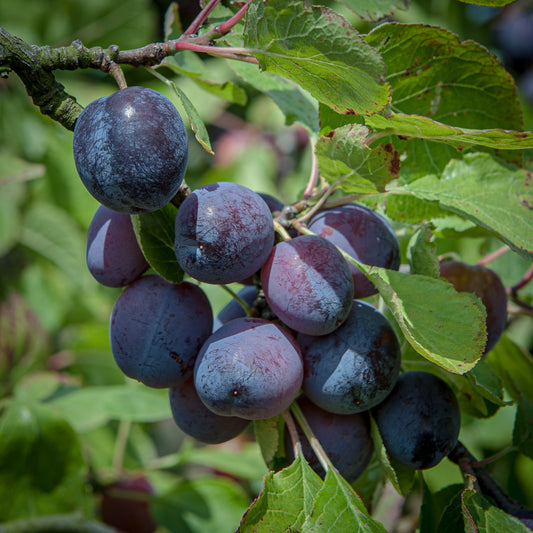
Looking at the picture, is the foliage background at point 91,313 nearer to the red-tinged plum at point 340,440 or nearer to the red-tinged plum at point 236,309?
the red-tinged plum at point 236,309

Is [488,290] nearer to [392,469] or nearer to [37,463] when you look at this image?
[392,469]

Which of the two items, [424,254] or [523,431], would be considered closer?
[424,254]

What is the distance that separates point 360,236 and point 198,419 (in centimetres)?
31

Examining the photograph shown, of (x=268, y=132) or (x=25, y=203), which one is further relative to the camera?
(x=268, y=132)

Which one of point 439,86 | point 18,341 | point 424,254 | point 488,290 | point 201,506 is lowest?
point 201,506

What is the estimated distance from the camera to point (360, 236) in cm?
69

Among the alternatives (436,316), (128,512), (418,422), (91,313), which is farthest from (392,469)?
(91,313)

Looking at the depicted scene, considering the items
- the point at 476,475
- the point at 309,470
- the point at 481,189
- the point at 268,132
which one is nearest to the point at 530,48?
the point at 268,132

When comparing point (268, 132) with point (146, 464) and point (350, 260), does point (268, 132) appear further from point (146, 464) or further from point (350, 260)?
point (350, 260)

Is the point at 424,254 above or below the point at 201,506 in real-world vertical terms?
above

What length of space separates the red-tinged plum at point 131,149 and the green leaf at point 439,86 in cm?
25

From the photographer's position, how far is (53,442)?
1034mm

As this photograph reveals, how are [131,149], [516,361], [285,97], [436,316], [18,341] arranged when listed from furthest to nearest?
[18,341] < [516,361] < [285,97] < [436,316] < [131,149]

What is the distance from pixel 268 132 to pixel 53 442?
146 cm
